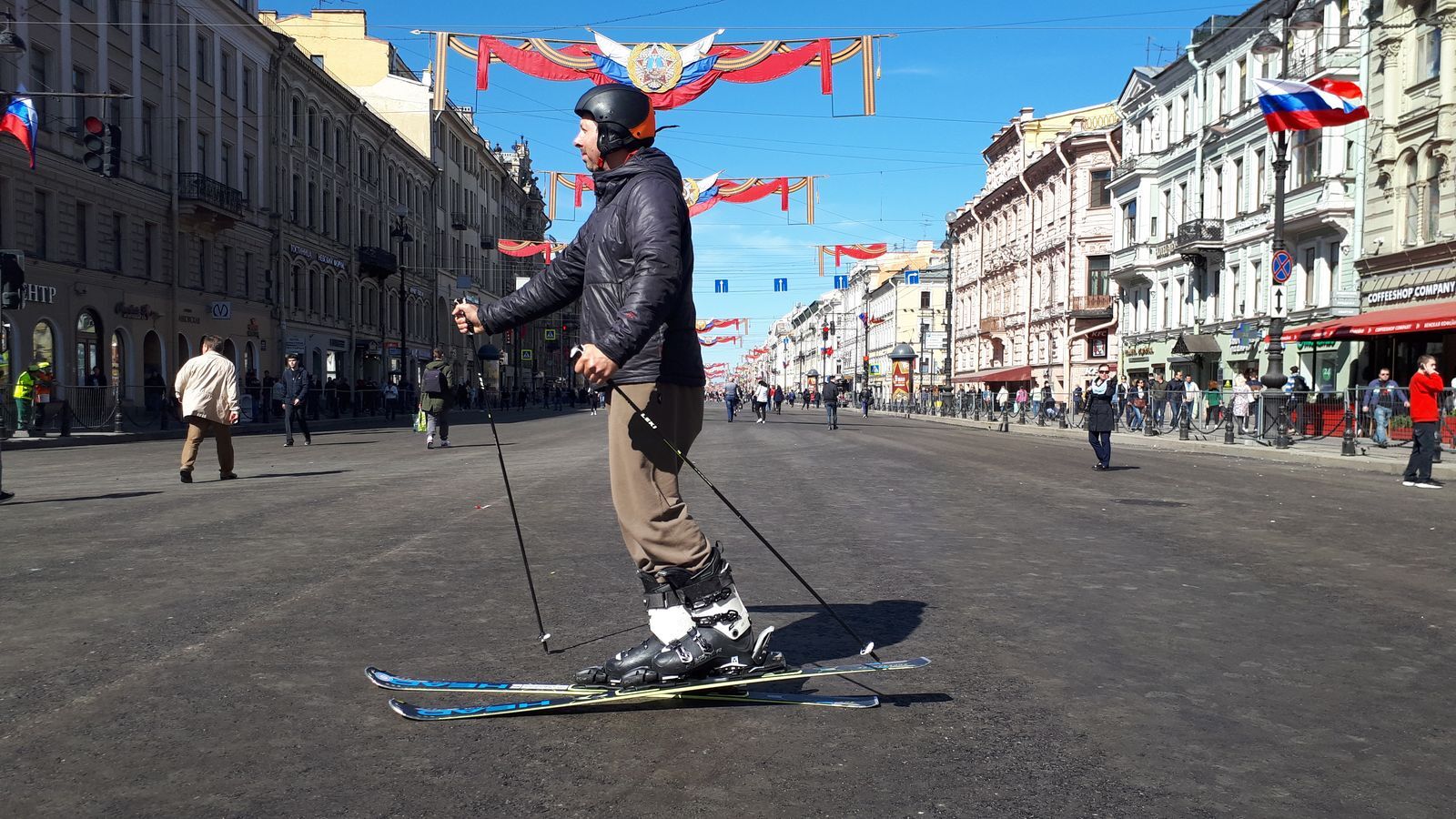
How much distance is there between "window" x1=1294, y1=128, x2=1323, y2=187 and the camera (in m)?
31.3

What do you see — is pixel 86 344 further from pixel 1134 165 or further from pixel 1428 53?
pixel 1134 165

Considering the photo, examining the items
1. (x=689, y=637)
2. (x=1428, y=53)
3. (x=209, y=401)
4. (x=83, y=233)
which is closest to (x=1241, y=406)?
(x=1428, y=53)

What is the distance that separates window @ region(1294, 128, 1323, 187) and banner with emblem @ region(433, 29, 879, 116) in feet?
62.6

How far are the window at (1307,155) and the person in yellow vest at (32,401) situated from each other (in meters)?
31.3

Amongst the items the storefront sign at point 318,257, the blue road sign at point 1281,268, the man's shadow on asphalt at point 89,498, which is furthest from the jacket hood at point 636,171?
the storefront sign at point 318,257

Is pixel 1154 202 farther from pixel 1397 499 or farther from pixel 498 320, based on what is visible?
pixel 498 320

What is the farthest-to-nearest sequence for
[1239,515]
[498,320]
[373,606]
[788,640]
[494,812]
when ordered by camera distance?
[1239,515] → [373,606] → [788,640] → [498,320] → [494,812]

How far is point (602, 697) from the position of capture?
11.5ft

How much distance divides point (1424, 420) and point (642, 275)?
13026mm

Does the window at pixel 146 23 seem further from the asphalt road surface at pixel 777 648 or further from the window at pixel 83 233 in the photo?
the asphalt road surface at pixel 777 648

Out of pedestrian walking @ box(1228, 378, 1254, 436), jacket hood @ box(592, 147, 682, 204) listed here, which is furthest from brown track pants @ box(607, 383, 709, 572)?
pedestrian walking @ box(1228, 378, 1254, 436)

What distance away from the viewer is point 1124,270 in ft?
146

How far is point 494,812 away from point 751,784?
65 cm

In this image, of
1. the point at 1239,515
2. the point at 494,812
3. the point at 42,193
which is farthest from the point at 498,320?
the point at 42,193
